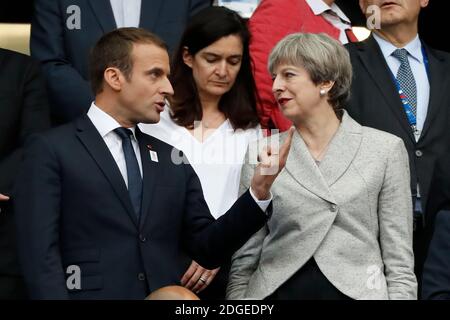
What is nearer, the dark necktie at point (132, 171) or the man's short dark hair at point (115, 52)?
the dark necktie at point (132, 171)

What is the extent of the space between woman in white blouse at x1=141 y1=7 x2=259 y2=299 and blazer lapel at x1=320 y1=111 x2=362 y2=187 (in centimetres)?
53

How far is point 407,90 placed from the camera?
16.7 feet

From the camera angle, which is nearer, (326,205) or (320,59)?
(326,205)

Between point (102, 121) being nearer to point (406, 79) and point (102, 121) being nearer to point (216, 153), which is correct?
point (216, 153)

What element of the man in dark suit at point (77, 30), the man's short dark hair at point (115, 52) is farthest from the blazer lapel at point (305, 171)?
the man in dark suit at point (77, 30)

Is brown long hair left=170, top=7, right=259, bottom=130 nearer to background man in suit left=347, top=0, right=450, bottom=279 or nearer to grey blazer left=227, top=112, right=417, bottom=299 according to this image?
background man in suit left=347, top=0, right=450, bottom=279

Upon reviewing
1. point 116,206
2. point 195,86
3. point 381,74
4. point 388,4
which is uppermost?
point 388,4

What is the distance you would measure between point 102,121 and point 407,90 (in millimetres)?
1560

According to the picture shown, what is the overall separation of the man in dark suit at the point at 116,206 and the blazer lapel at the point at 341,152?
46 cm

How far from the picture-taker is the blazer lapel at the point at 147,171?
4133mm

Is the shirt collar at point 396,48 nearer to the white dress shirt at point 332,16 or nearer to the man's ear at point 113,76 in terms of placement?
the white dress shirt at point 332,16

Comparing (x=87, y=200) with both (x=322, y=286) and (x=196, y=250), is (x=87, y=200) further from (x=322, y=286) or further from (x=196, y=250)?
(x=322, y=286)

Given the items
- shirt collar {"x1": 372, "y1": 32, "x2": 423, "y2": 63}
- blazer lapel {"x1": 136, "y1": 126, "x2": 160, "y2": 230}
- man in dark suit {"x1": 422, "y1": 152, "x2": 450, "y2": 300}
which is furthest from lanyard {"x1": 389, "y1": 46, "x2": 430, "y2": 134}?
blazer lapel {"x1": 136, "y1": 126, "x2": 160, "y2": 230}

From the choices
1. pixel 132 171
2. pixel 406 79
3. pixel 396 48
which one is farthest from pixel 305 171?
pixel 396 48
